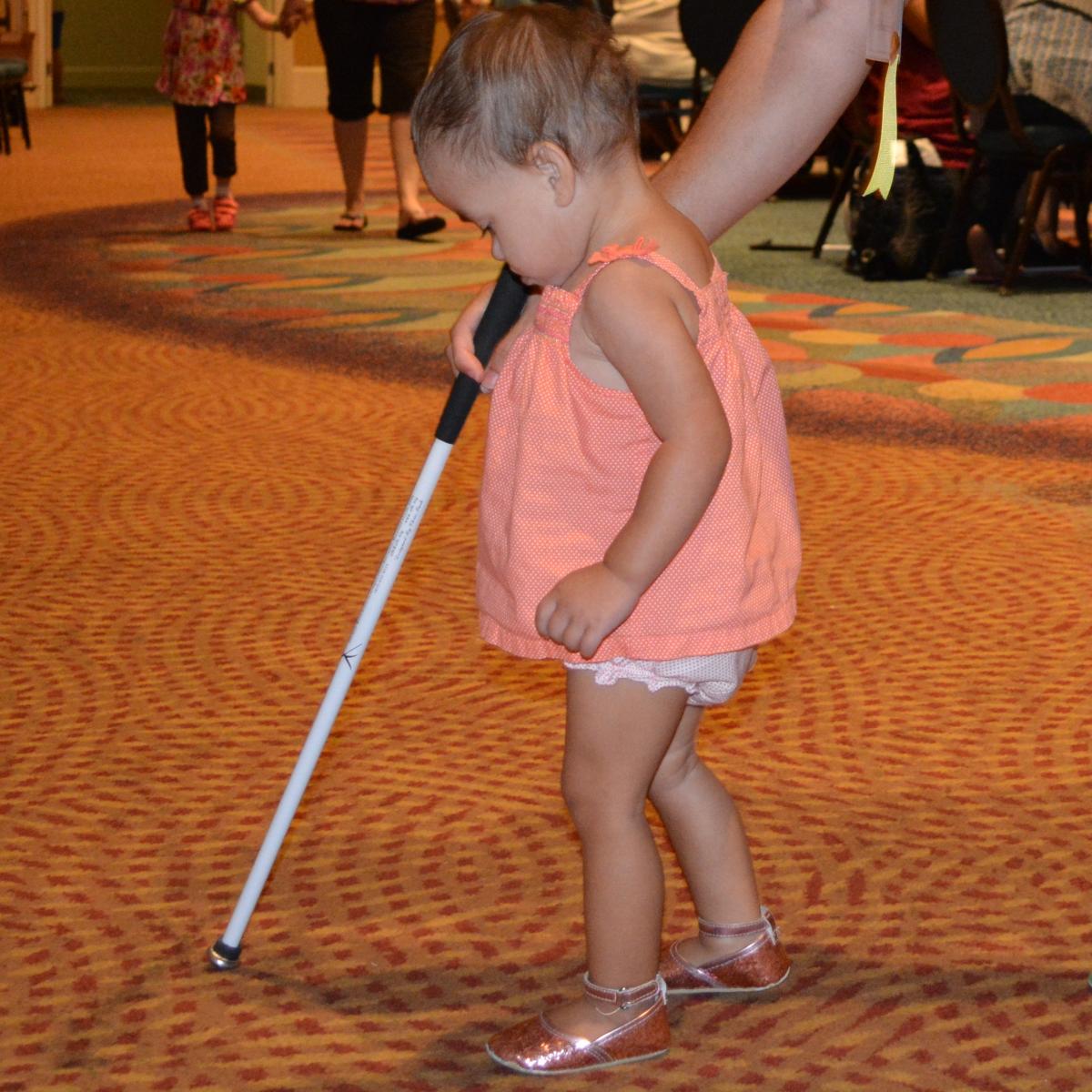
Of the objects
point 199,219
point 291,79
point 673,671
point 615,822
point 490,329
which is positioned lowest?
point 291,79

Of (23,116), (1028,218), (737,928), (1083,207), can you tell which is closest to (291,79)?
(23,116)

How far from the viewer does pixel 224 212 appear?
6465 millimetres

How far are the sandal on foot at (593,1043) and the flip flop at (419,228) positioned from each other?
5.05m

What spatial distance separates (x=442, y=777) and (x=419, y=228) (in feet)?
14.9

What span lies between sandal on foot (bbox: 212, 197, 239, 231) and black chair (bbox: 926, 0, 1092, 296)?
2600 millimetres

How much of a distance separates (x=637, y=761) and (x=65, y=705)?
38.0 inches

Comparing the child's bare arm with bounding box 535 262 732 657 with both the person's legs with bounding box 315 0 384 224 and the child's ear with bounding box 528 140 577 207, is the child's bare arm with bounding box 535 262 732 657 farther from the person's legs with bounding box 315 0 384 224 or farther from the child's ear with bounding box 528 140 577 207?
the person's legs with bounding box 315 0 384 224

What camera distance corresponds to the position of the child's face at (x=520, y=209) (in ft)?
3.80

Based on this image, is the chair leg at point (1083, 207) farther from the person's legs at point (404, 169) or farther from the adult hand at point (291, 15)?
the adult hand at point (291, 15)

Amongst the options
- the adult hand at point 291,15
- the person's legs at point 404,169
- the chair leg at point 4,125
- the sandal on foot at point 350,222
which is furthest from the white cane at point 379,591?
the chair leg at point 4,125

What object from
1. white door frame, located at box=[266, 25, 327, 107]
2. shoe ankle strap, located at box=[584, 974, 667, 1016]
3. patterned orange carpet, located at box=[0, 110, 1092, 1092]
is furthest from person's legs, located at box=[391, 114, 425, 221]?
white door frame, located at box=[266, 25, 327, 107]

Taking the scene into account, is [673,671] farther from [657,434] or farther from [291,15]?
[291,15]

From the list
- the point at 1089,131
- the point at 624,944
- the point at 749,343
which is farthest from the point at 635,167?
the point at 1089,131

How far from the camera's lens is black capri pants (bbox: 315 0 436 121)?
5.74 m
